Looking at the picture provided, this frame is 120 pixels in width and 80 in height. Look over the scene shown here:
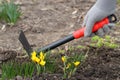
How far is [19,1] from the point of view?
248 inches

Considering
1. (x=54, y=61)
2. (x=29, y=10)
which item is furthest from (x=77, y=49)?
(x=29, y=10)

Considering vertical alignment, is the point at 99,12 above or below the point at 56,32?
above

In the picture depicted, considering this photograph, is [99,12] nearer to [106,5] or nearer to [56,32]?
[106,5]

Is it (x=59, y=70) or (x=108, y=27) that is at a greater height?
(x=108, y=27)

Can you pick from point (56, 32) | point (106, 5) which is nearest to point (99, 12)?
point (106, 5)

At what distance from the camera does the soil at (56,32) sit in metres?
4.22

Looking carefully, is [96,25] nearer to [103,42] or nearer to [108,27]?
[108,27]

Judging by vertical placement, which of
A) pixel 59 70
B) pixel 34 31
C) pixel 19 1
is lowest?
pixel 59 70

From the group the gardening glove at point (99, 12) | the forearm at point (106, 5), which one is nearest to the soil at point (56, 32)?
the gardening glove at point (99, 12)

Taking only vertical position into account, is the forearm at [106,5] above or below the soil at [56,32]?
above

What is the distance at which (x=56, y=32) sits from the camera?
17.5 ft

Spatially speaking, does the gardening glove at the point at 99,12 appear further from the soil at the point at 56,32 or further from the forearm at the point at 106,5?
the soil at the point at 56,32

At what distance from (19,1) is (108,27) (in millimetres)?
2669

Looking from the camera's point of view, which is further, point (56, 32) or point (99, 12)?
point (56, 32)
